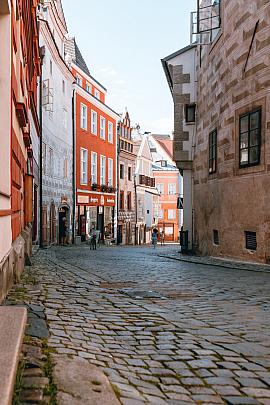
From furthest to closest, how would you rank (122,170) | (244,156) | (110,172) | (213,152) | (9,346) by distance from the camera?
(122,170) → (110,172) → (213,152) → (244,156) → (9,346)

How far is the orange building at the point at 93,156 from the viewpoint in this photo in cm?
3441

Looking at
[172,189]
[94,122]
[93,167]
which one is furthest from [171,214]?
[94,122]

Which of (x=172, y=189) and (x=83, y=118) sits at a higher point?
(x=83, y=118)

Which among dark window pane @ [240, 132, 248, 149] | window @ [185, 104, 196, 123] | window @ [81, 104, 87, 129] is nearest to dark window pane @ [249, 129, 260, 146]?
dark window pane @ [240, 132, 248, 149]

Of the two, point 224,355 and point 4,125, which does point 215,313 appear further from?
point 4,125

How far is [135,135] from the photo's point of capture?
5681 cm

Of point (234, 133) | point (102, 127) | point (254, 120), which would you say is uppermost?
point (102, 127)

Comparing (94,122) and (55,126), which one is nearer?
(55,126)

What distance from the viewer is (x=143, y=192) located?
2213 inches

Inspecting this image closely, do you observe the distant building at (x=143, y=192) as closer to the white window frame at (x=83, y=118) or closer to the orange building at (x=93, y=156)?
the orange building at (x=93, y=156)

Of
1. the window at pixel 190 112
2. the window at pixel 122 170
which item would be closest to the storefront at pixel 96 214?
the window at pixel 122 170

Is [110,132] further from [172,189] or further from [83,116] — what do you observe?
[172,189]

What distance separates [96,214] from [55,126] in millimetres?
11838

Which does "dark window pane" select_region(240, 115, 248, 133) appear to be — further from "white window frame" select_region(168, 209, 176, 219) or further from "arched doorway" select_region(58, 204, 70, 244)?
"white window frame" select_region(168, 209, 176, 219)
